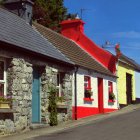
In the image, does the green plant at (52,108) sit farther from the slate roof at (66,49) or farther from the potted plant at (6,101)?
the slate roof at (66,49)

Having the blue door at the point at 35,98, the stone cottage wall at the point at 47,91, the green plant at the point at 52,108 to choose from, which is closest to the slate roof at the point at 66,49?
the stone cottage wall at the point at 47,91

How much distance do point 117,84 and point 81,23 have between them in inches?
191

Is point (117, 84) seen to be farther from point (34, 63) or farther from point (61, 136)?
point (61, 136)

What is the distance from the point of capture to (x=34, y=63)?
57.9ft

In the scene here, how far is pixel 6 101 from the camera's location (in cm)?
1545

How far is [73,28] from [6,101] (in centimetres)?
1499

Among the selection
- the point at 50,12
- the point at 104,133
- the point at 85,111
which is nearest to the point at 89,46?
the point at 85,111

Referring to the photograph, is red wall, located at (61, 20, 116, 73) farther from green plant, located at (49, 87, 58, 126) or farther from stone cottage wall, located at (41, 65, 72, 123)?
green plant, located at (49, 87, 58, 126)

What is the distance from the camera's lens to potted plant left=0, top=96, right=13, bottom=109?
15.2m

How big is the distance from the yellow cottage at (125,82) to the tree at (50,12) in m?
8.17

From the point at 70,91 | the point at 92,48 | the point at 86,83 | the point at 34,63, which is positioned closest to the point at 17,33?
the point at 34,63

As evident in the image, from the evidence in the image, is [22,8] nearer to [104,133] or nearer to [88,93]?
[88,93]

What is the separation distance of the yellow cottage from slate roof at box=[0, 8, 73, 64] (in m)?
9.75

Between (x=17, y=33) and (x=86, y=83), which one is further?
(x=86, y=83)
